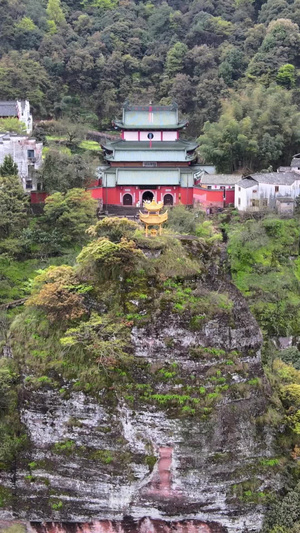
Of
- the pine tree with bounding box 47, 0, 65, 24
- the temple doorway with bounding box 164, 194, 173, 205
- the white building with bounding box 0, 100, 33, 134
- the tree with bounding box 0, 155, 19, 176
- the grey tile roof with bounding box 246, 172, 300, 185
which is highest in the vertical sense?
the pine tree with bounding box 47, 0, 65, 24

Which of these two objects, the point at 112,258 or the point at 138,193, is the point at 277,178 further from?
the point at 112,258

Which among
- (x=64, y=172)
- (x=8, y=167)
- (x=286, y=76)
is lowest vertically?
(x=64, y=172)

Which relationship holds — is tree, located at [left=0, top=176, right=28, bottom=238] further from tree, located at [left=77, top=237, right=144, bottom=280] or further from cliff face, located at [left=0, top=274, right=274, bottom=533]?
cliff face, located at [left=0, top=274, right=274, bottom=533]

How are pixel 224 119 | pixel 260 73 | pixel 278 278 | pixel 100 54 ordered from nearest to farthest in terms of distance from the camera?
pixel 278 278 < pixel 224 119 < pixel 260 73 < pixel 100 54

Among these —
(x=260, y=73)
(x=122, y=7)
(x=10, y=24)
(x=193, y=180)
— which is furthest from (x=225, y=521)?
(x=122, y=7)

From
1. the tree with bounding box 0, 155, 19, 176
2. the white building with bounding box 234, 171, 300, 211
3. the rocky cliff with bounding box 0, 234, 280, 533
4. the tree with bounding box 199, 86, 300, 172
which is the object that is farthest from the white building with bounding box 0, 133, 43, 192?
the rocky cliff with bounding box 0, 234, 280, 533

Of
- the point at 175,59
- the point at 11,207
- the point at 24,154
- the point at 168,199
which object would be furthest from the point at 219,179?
the point at 175,59

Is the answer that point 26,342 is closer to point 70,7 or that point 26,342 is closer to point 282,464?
point 282,464
